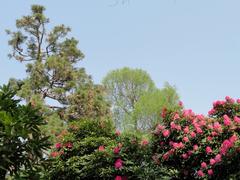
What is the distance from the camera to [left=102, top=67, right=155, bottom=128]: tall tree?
27.7m

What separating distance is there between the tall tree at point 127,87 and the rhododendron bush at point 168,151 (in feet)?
60.6

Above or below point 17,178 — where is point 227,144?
above

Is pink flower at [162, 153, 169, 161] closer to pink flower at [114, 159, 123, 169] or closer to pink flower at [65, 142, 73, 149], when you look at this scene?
pink flower at [114, 159, 123, 169]

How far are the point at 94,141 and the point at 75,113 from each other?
12853mm

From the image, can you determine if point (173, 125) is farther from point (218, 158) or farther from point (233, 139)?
point (233, 139)

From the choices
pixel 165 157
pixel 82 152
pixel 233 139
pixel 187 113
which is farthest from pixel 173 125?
pixel 82 152

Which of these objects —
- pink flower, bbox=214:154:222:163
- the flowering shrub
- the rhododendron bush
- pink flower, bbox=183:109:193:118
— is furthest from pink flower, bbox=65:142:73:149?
pink flower, bbox=214:154:222:163

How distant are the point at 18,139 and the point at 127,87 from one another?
23.4m

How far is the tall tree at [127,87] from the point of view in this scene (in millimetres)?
27688

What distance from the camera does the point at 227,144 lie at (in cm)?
718

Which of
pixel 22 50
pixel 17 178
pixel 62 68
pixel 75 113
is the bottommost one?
pixel 17 178

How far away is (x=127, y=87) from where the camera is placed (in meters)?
27.9

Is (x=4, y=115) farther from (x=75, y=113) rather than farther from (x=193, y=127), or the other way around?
(x=75, y=113)

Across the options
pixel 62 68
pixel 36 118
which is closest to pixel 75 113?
pixel 62 68
